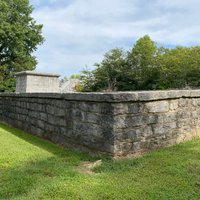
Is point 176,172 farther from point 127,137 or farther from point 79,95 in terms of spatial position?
point 79,95

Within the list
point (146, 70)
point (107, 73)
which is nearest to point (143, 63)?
point (146, 70)

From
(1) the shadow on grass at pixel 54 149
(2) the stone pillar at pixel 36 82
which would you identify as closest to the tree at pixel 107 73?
(2) the stone pillar at pixel 36 82

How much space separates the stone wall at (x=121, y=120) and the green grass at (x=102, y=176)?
0.21 meters

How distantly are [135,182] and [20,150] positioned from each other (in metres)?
2.22

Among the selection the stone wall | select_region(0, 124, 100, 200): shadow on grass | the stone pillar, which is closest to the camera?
select_region(0, 124, 100, 200): shadow on grass

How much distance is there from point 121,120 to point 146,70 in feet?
52.9

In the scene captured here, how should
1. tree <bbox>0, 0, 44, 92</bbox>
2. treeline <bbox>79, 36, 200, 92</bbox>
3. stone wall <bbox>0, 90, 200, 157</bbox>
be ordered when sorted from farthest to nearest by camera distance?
tree <bbox>0, 0, 44, 92</bbox> → treeline <bbox>79, 36, 200, 92</bbox> → stone wall <bbox>0, 90, 200, 157</bbox>

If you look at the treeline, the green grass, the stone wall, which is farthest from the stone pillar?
the treeline

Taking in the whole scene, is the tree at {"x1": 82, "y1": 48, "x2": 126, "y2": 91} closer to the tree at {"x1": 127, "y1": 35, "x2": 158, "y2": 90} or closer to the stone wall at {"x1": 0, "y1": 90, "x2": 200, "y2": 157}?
the tree at {"x1": 127, "y1": 35, "x2": 158, "y2": 90}

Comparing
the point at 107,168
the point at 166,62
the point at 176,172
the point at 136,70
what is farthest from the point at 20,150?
the point at 136,70

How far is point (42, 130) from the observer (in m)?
5.95

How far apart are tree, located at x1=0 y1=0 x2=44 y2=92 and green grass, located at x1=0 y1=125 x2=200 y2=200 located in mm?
20604

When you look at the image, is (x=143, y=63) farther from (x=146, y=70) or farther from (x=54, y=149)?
(x=54, y=149)

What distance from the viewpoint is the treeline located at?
17.3m
